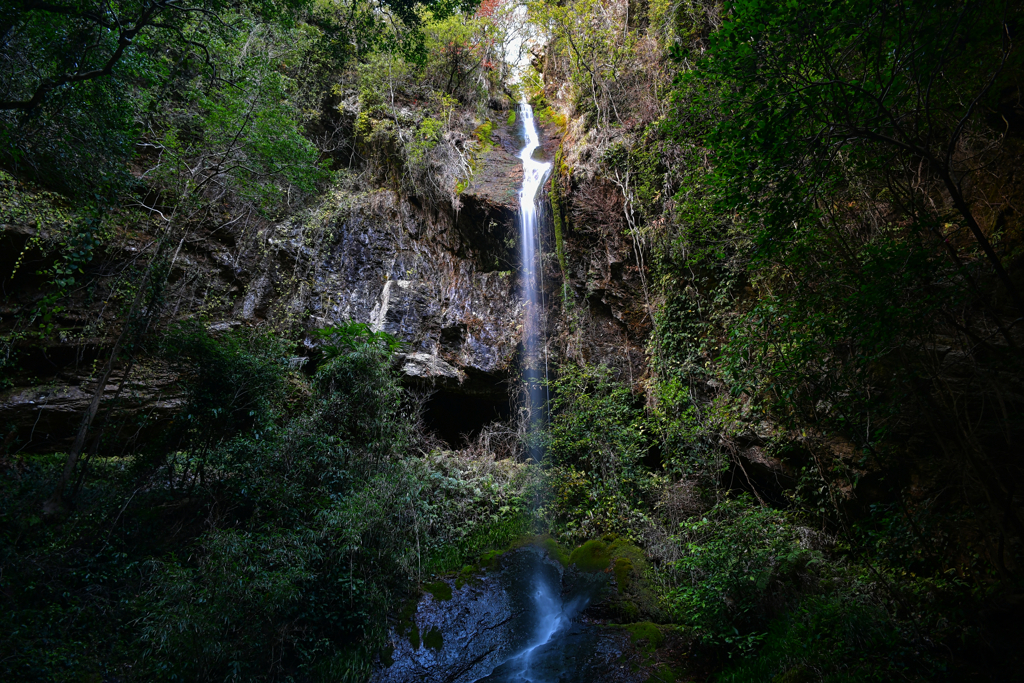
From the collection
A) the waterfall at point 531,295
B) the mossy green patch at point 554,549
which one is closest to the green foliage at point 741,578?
the mossy green patch at point 554,549

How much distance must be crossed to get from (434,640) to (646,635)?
274 cm

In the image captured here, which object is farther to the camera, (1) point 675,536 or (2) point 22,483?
(1) point 675,536

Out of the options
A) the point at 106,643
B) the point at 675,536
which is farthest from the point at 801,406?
the point at 106,643

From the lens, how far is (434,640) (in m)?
5.65

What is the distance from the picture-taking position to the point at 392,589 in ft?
19.2

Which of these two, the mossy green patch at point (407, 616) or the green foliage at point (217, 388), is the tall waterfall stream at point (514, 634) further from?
the green foliage at point (217, 388)

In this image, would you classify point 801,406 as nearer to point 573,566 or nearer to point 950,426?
point 950,426

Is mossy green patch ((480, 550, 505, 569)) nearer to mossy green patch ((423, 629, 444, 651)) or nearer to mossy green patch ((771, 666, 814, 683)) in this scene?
mossy green patch ((423, 629, 444, 651))

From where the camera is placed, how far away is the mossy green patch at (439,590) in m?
6.18

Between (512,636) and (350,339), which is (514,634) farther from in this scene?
(350,339)

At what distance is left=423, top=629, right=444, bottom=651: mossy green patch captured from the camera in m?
5.58

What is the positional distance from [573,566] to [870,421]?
5043 millimetres

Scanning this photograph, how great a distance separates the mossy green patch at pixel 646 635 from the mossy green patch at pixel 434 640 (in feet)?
8.11

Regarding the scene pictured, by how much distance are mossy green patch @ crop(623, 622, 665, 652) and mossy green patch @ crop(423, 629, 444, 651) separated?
8.11ft
